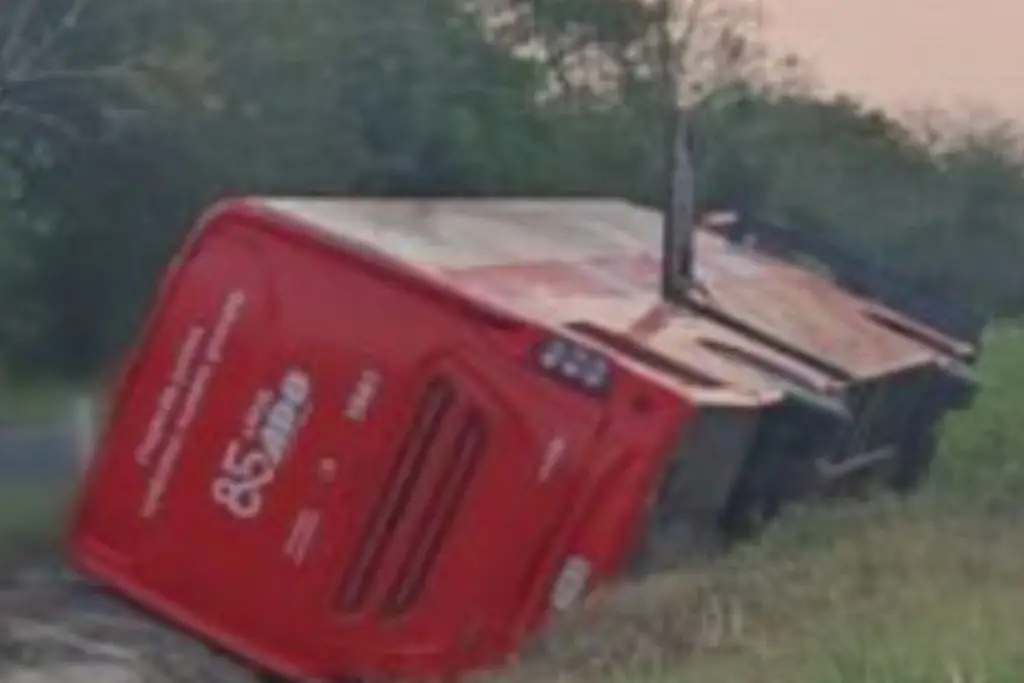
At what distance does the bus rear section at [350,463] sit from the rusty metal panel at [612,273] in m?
0.25

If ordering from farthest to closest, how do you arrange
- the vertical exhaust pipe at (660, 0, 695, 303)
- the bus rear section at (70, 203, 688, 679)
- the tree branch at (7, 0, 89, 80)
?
the tree branch at (7, 0, 89, 80) < the vertical exhaust pipe at (660, 0, 695, 303) < the bus rear section at (70, 203, 688, 679)

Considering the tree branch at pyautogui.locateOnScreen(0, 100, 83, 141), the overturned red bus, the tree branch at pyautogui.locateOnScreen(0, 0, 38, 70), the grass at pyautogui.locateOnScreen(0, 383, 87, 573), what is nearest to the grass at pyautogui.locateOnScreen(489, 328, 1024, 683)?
the overturned red bus

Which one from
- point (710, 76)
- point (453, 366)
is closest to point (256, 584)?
point (453, 366)

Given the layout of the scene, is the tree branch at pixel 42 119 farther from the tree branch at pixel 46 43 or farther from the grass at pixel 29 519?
the grass at pixel 29 519

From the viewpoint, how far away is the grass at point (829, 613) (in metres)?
6.71

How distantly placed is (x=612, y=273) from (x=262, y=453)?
9.53 ft

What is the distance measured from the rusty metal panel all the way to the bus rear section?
25 cm

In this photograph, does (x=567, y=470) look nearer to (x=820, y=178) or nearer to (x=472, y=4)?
(x=472, y=4)

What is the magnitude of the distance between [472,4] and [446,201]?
2510cm

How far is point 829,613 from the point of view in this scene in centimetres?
812

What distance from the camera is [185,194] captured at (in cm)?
2309

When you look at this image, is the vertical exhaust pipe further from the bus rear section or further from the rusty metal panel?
the bus rear section

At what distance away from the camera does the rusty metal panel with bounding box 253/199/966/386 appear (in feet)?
31.9

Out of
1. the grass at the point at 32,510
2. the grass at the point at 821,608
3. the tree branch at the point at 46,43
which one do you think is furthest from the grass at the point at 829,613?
the tree branch at the point at 46,43
